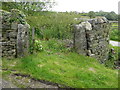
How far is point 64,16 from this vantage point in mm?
14711

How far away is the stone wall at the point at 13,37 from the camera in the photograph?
8.28 meters

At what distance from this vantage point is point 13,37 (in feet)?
27.4

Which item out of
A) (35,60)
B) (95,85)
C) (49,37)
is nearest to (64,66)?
(35,60)

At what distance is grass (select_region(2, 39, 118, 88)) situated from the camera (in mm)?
6316

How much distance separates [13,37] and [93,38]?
15.9 ft

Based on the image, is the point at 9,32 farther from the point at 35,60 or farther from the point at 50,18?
the point at 50,18

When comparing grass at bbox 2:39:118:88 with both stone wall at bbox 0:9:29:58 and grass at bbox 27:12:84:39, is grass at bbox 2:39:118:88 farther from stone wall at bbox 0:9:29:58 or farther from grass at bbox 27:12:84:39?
grass at bbox 27:12:84:39

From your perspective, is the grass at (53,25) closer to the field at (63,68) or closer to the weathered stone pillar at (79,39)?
the field at (63,68)

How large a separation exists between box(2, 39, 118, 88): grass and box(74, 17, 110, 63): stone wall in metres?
0.69

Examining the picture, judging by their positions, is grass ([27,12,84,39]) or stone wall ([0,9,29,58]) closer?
stone wall ([0,9,29,58])

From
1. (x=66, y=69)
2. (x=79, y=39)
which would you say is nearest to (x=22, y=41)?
(x=66, y=69)

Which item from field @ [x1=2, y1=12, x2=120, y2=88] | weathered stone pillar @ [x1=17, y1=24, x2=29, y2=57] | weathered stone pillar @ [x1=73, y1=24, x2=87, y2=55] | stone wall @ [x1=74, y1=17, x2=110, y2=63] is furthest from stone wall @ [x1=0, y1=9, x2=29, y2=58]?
stone wall @ [x1=74, y1=17, x2=110, y2=63]

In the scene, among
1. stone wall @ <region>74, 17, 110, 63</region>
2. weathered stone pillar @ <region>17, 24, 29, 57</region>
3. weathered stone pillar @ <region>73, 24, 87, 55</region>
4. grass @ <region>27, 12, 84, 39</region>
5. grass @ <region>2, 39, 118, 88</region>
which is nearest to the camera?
grass @ <region>2, 39, 118, 88</region>

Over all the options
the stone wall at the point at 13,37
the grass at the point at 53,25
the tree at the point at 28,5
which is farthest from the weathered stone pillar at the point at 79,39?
the tree at the point at 28,5
